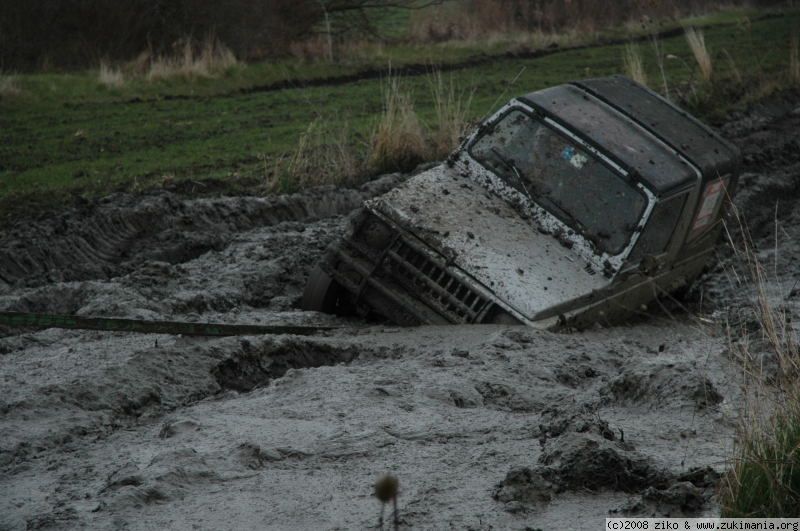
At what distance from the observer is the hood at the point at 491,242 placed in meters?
8.20

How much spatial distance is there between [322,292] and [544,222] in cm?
168

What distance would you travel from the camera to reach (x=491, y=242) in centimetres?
854

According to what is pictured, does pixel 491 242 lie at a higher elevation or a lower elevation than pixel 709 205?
lower

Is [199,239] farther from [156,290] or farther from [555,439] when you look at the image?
[555,439]

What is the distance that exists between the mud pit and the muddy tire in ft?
0.41

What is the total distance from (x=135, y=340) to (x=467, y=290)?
2185mm

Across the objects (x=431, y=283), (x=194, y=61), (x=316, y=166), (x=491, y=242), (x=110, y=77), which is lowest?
(x=431, y=283)

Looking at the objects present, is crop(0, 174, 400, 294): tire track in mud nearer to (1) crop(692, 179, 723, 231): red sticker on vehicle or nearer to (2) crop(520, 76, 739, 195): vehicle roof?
(2) crop(520, 76, 739, 195): vehicle roof

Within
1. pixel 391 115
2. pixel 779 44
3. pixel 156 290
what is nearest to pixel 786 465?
pixel 156 290

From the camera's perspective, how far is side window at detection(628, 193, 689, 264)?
346 inches

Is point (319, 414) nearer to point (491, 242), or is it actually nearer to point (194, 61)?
point (491, 242)

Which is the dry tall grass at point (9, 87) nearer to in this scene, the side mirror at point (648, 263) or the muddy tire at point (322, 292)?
the muddy tire at point (322, 292)

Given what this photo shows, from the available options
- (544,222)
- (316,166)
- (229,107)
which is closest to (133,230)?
(316,166)

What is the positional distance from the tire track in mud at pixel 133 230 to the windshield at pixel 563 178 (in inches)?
117
